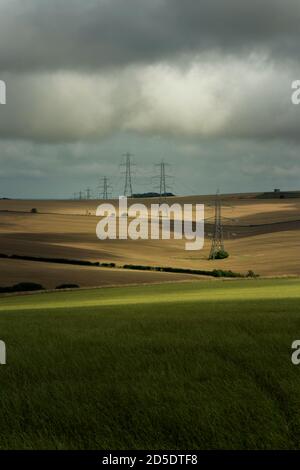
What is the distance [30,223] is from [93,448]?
134m

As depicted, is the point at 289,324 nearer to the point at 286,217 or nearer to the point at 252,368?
the point at 252,368

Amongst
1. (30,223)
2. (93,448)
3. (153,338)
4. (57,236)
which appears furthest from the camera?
(30,223)

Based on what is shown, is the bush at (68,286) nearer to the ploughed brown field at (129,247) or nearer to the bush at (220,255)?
the ploughed brown field at (129,247)

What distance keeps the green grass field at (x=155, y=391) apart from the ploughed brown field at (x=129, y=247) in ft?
160

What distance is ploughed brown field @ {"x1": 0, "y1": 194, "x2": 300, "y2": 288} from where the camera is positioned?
68438 millimetres

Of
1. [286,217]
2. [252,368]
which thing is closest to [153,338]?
[252,368]

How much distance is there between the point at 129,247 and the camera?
11325 cm

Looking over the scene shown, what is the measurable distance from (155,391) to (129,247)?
104144mm

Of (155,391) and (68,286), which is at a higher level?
(155,391)

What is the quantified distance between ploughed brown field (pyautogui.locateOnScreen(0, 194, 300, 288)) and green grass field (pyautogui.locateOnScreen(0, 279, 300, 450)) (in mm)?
48665

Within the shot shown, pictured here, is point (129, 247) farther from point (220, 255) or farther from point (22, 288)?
point (22, 288)

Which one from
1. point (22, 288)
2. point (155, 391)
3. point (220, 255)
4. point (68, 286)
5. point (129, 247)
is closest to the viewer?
point (155, 391)

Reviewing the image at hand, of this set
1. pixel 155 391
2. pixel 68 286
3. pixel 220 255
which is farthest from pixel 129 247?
pixel 155 391

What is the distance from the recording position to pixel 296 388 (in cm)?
906
